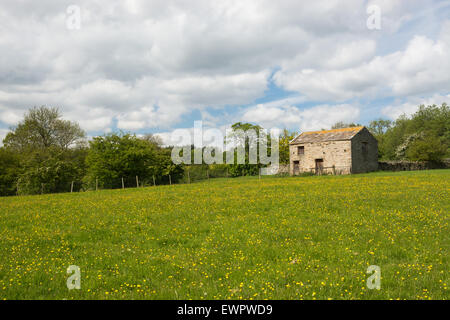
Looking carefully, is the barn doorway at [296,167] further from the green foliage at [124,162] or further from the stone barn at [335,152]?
the green foliage at [124,162]

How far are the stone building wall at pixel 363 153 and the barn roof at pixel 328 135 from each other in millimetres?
938

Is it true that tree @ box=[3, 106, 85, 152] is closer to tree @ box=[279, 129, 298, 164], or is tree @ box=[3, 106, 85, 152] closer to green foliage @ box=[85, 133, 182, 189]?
green foliage @ box=[85, 133, 182, 189]

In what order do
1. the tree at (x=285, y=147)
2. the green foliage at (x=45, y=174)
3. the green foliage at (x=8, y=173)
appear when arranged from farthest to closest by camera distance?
the tree at (x=285, y=147) < the green foliage at (x=8, y=173) < the green foliage at (x=45, y=174)

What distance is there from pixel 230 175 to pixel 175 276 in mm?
55374

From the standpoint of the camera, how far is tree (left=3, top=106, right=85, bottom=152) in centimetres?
5294

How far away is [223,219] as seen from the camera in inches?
504

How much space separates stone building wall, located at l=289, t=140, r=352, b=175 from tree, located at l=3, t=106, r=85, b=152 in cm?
4233

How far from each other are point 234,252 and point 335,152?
145ft

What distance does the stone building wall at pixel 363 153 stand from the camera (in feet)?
158

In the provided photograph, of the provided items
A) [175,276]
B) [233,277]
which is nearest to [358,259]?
[233,277]

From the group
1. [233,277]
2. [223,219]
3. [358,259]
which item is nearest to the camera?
[233,277]

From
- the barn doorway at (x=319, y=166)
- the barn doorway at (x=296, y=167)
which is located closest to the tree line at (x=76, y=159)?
the barn doorway at (x=296, y=167)
